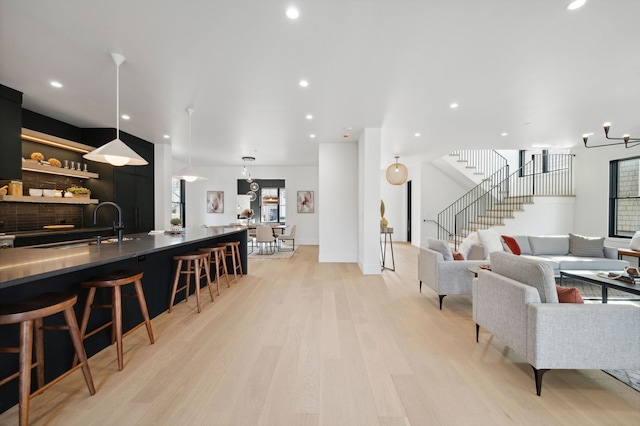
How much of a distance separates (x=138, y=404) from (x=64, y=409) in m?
0.43

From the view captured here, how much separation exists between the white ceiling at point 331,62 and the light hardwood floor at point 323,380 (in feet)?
9.30

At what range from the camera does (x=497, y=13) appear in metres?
2.26

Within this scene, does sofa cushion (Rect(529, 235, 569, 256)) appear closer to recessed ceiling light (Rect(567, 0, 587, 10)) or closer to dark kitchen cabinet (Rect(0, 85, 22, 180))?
recessed ceiling light (Rect(567, 0, 587, 10))

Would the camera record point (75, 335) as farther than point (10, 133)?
No

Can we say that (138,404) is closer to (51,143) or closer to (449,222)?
(51,143)

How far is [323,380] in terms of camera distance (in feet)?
6.76

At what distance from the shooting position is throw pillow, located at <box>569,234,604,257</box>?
197 inches

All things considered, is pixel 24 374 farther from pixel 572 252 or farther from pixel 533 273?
pixel 572 252

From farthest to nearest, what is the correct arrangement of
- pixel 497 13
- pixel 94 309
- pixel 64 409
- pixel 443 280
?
pixel 443 280, pixel 94 309, pixel 497 13, pixel 64 409

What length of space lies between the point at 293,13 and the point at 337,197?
472 centimetres

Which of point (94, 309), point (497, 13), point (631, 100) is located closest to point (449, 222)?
point (631, 100)

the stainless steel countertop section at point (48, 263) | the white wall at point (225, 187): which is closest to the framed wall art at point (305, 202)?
the white wall at point (225, 187)

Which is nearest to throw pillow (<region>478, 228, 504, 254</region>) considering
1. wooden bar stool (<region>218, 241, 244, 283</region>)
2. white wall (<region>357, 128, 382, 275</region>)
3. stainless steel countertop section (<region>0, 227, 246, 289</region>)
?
white wall (<region>357, 128, 382, 275</region>)

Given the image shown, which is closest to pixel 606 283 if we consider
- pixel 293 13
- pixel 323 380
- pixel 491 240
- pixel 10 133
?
pixel 491 240
